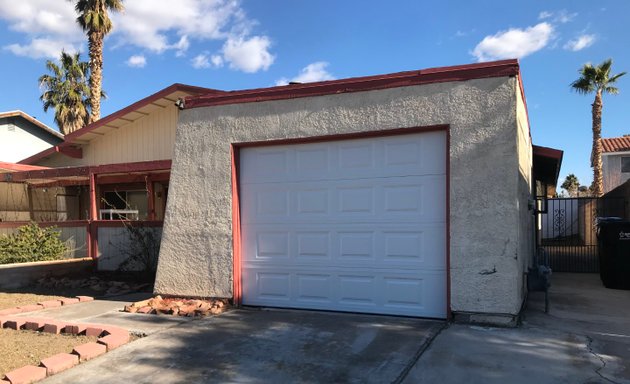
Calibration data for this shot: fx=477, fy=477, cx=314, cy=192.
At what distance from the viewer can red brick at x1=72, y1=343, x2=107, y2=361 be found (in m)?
5.12

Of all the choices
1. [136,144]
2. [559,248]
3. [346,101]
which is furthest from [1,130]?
[559,248]

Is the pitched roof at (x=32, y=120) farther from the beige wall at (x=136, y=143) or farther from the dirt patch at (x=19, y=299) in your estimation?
the dirt patch at (x=19, y=299)

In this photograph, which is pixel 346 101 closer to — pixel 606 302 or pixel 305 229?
pixel 305 229

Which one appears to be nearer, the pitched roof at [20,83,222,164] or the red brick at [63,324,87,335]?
the red brick at [63,324,87,335]

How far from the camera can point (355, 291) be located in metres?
6.96

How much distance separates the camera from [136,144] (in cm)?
1467

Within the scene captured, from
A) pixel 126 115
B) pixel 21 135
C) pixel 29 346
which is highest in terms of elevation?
pixel 21 135

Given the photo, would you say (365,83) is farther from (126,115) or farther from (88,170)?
(126,115)

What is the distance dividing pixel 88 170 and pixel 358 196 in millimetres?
8451

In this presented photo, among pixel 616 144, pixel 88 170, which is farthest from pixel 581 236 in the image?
pixel 88 170

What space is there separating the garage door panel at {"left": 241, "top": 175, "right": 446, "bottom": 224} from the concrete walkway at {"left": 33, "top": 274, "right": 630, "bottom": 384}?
145cm

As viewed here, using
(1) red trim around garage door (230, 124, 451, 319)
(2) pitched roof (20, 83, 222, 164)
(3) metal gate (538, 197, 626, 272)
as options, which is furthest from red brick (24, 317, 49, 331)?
(3) metal gate (538, 197, 626, 272)

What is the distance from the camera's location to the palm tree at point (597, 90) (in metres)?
27.0

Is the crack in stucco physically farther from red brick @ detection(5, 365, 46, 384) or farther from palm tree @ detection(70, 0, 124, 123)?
palm tree @ detection(70, 0, 124, 123)
